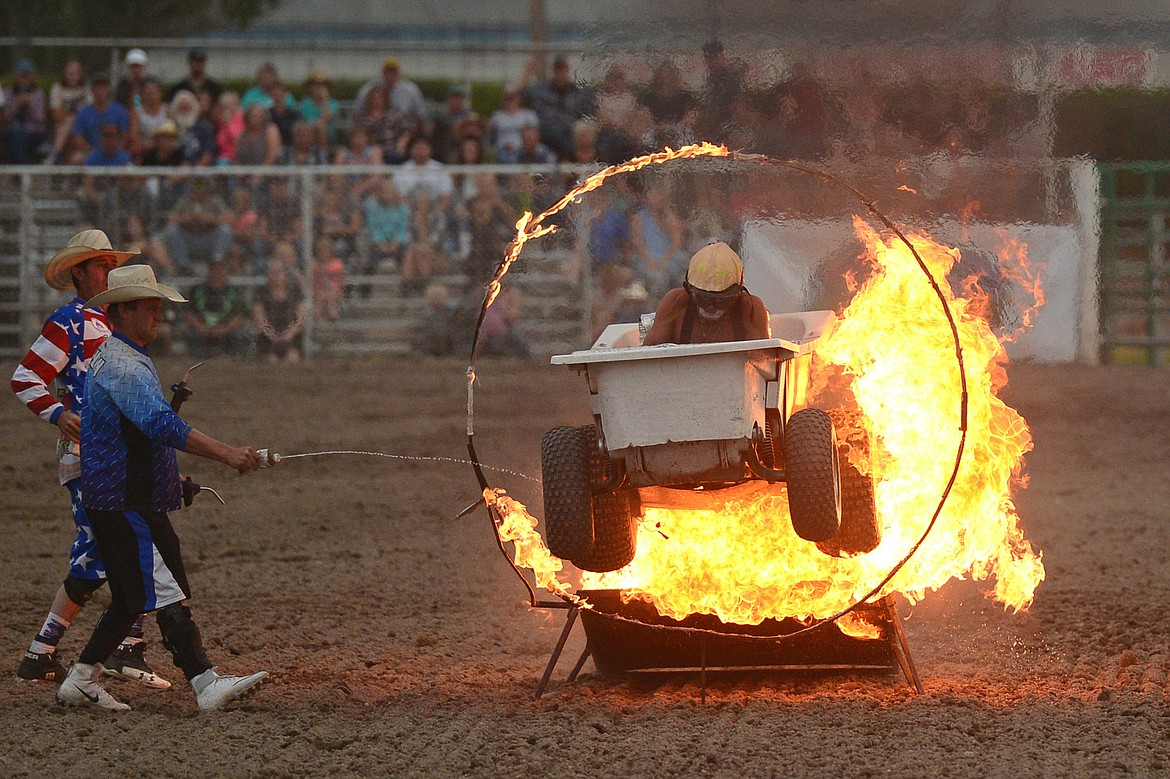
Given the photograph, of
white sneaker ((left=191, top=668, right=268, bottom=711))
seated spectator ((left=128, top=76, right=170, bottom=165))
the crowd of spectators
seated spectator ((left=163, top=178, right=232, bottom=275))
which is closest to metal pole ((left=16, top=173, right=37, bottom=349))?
the crowd of spectators

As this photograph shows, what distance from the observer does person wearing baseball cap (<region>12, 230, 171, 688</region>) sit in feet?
20.6

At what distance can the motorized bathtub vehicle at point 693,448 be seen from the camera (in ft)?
18.2

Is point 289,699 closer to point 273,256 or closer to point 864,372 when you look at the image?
point 864,372

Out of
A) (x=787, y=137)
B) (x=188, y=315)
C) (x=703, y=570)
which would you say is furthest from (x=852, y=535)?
(x=188, y=315)

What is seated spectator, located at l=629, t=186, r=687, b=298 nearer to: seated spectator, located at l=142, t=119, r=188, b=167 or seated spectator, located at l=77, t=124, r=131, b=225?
seated spectator, located at l=142, t=119, r=188, b=167

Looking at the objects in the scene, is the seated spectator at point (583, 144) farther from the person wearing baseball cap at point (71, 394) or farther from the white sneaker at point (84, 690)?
the white sneaker at point (84, 690)

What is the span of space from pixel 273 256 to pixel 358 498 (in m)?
6.43

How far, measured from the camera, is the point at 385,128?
1798 cm

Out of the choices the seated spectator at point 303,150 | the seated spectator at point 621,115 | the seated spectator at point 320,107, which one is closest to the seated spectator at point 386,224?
the seated spectator at point 303,150

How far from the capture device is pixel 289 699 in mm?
6168

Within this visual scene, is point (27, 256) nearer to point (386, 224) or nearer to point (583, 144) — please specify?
point (386, 224)

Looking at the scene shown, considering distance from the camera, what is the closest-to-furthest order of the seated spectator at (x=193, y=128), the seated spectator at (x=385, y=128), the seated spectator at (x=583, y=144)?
the seated spectator at (x=583, y=144) → the seated spectator at (x=193, y=128) → the seated spectator at (x=385, y=128)

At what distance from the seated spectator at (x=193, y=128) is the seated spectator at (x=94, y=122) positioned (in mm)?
580

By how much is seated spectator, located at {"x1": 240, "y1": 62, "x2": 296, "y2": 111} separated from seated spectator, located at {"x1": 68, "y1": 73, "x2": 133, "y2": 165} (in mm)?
1395
